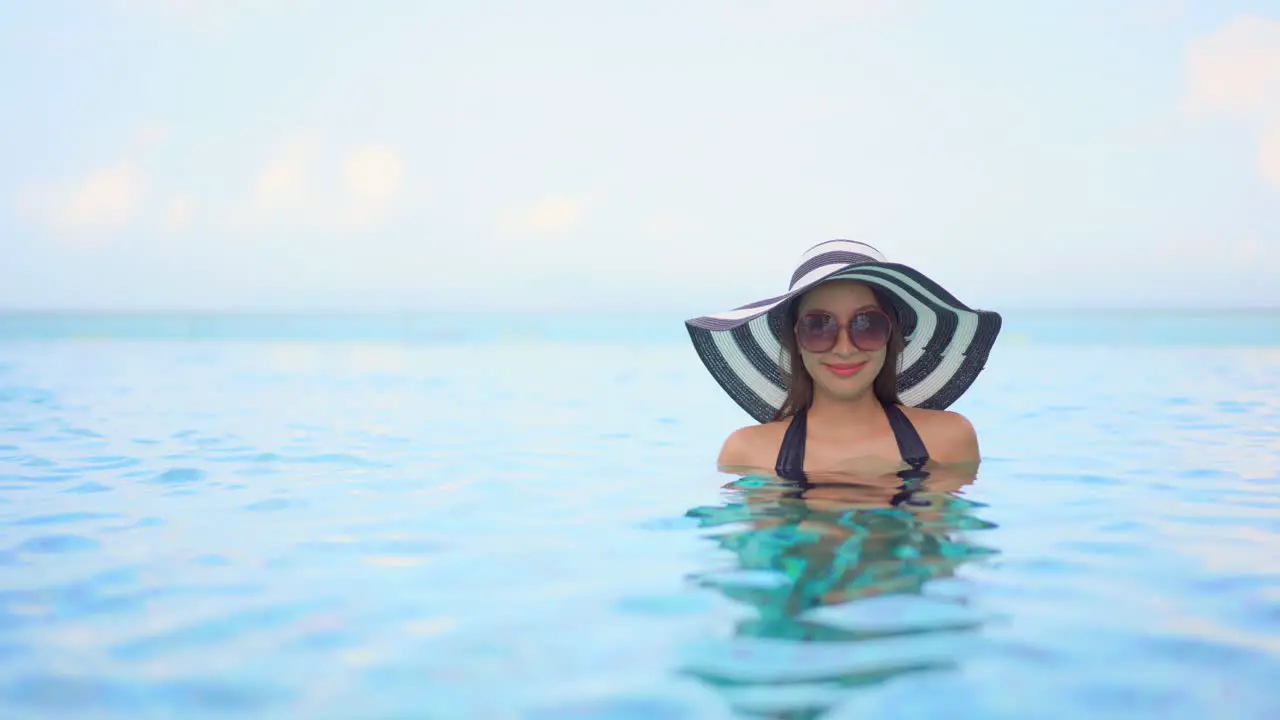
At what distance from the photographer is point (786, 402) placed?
5102 mm

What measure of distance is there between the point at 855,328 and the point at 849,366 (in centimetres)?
23

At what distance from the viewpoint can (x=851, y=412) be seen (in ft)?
16.1

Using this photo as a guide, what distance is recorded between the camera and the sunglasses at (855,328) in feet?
14.6

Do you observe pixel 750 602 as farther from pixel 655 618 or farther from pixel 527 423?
pixel 527 423

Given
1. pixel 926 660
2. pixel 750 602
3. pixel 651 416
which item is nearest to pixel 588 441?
pixel 651 416

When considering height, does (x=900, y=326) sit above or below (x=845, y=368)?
above

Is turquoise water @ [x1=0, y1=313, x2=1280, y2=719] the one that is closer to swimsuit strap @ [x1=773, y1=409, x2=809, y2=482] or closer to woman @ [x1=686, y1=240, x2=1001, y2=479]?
swimsuit strap @ [x1=773, y1=409, x2=809, y2=482]

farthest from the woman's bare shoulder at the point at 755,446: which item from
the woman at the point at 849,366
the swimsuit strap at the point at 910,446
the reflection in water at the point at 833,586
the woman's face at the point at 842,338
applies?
the swimsuit strap at the point at 910,446

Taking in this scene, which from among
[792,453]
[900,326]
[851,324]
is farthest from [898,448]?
[851,324]

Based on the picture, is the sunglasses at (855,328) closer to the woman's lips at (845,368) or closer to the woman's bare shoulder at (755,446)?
the woman's lips at (845,368)

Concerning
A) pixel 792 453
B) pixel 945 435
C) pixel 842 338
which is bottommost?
pixel 792 453

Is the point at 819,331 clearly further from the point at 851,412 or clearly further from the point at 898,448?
the point at 898,448

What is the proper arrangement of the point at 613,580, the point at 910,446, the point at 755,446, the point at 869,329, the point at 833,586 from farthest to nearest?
the point at 755,446, the point at 910,446, the point at 869,329, the point at 613,580, the point at 833,586

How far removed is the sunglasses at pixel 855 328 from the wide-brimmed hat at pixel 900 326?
0.17 meters
